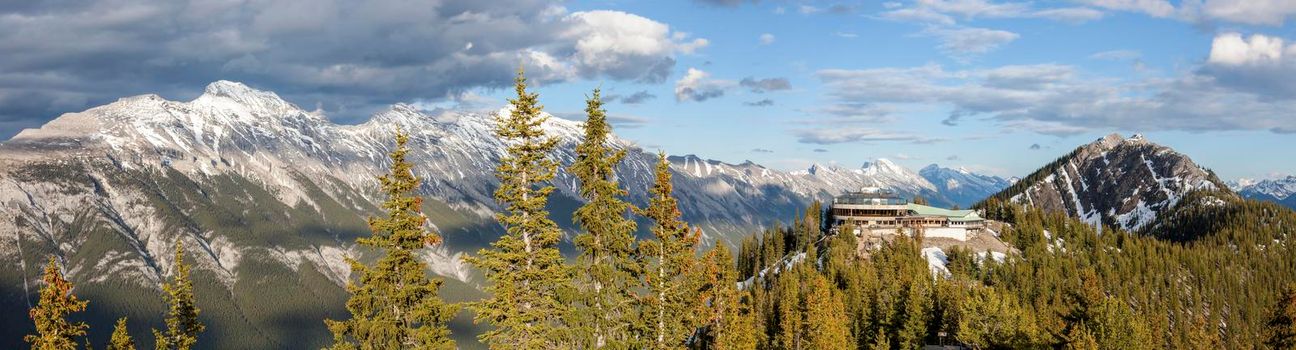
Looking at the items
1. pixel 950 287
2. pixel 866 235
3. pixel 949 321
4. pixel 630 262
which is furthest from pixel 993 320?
pixel 866 235

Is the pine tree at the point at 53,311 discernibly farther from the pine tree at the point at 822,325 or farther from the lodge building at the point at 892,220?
the lodge building at the point at 892,220

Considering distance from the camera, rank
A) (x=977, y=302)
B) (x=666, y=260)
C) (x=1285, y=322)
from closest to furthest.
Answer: (x=666, y=260), (x=1285, y=322), (x=977, y=302)

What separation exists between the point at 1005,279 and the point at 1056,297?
42.7 ft

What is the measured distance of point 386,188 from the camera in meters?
36.1

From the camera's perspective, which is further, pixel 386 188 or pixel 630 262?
pixel 630 262

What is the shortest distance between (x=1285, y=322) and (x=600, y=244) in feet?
218

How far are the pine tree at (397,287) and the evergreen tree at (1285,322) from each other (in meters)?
71.6

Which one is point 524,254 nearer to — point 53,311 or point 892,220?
point 53,311

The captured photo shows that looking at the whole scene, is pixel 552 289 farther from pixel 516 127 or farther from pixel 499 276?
pixel 516 127

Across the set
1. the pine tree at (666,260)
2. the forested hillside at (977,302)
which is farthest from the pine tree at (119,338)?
the forested hillside at (977,302)

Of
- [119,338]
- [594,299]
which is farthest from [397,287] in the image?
[119,338]

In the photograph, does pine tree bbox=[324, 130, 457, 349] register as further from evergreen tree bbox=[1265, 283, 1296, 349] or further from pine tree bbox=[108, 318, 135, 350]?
evergreen tree bbox=[1265, 283, 1296, 349]

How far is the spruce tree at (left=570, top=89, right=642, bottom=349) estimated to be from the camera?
123ft

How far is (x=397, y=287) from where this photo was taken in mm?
36031
